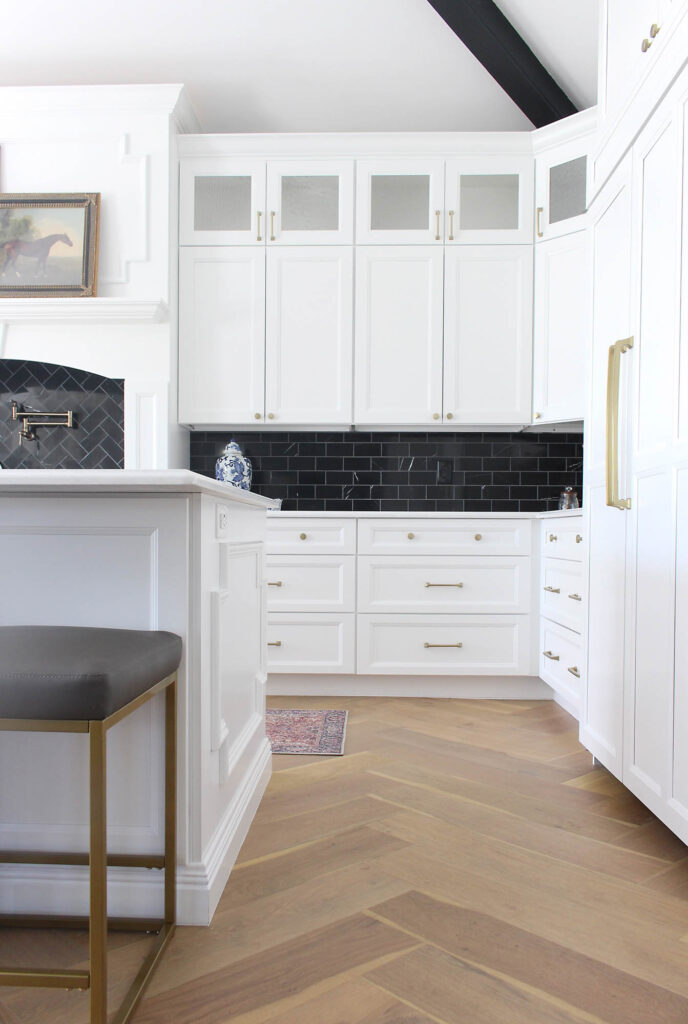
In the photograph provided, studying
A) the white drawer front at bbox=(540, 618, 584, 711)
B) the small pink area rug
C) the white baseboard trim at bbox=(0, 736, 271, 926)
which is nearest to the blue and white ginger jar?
the small pink area rug

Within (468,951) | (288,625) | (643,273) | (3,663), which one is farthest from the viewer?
(288,625)

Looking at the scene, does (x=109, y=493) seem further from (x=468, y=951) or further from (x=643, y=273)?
(x=643, y=273)

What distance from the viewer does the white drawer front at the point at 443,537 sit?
11.0 ft

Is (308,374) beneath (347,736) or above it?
above

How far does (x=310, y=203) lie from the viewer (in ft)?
11.7

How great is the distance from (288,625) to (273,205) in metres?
2.07

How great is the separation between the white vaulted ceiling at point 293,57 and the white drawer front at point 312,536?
221cm

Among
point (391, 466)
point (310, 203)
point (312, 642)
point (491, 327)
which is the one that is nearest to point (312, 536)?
point (312, 642)

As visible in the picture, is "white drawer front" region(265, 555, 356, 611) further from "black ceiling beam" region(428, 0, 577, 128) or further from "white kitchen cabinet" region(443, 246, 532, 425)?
"black ceiling beam" region(428, 0, 577, 128)

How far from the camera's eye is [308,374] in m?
3.55

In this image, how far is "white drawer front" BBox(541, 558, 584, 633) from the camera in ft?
9.15

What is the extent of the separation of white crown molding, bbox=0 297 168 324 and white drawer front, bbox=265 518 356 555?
3.78 feet

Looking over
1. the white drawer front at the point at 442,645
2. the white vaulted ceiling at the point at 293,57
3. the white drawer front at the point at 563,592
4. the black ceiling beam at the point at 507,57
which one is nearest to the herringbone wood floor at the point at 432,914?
the white drawer front at the point at 563,592

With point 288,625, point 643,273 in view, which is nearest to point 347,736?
point 288,625
